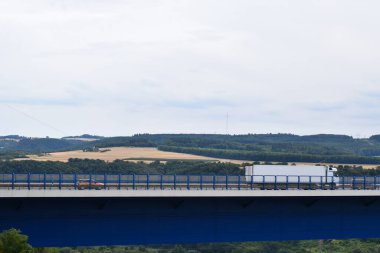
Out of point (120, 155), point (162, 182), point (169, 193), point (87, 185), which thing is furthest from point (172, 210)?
point (120, 155)

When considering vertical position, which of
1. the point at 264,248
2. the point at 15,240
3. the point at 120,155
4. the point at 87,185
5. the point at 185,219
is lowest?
the point at 264,248

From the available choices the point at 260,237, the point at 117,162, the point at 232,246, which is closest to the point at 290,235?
the point at 260,237

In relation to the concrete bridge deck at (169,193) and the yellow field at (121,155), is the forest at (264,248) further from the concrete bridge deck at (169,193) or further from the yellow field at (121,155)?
the concrete bridge deck at (169,193)

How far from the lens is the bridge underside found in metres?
42.3

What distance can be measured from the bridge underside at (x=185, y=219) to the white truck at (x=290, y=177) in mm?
3150

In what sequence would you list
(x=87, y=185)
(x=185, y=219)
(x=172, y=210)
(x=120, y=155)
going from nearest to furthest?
(x=172, y=210) < (x=185, y=219) < (x=87, y=185) < (x=120, y=155)

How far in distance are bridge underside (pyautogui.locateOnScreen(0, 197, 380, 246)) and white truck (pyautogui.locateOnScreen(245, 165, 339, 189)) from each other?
10.3 feet

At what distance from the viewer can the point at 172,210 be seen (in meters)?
45.9

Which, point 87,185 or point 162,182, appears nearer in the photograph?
point 87,185

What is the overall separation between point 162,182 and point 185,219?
393cm

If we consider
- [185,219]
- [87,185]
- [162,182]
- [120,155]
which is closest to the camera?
[185,219]

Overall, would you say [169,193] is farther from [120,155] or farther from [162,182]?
[120,155]

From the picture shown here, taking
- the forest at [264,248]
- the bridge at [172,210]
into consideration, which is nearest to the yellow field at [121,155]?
the forest at [264,248]

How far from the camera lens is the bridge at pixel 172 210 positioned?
42.2 metres
